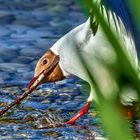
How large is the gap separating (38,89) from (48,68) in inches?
19.7

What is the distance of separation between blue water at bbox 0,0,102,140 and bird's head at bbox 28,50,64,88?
12 cm

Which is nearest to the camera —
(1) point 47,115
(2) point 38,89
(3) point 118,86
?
(3) point 118,86

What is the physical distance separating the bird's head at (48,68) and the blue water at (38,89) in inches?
4.9

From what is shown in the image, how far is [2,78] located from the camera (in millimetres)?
4191

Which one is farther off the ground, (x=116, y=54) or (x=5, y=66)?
(x=116, y=54)

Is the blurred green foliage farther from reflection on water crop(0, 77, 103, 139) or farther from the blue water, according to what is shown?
reflection on water crop(0, 77, 103, 139)

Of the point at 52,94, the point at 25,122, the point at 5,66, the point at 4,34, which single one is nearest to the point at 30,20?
the point at 4,34

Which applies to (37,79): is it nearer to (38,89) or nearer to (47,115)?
(47,115)

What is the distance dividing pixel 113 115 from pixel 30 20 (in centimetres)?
484

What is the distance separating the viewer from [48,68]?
11.6 feet

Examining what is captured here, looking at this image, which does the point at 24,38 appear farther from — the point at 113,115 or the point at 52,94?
the point at 113,115

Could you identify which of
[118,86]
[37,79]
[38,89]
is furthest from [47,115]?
[118,86]

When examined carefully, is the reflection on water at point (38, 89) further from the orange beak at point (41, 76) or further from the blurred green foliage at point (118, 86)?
the blurred green foliage at point (118, 86)

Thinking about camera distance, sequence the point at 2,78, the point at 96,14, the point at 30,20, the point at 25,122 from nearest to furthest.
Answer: the point at 96,14 → the point at 25,122 → the point at 2,78 → the point at 30,20
